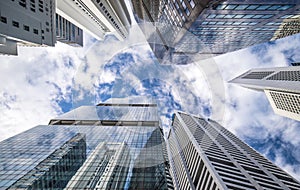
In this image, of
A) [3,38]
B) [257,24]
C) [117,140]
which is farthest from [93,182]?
[257,24]

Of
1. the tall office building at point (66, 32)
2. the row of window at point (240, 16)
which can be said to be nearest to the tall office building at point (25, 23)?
the row of window at point (240, 16)

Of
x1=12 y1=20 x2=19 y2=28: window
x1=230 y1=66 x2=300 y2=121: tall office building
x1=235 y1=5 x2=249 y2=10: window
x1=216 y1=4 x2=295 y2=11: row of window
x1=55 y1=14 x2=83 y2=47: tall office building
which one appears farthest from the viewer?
x1=230 y1=66 x2=300 y2=121: tall office building

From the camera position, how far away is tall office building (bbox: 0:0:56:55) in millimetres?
18188

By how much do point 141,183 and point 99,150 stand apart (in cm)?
1294

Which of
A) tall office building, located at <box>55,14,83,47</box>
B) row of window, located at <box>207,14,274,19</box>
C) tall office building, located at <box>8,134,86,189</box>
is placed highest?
tall office building, located at <box>55,14,83,47</box>

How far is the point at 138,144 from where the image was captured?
30.7 metres

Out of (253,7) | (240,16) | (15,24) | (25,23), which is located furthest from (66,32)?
(253,7)

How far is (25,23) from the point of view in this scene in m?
21.3

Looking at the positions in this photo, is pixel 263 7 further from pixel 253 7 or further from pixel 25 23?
pixel 25 23

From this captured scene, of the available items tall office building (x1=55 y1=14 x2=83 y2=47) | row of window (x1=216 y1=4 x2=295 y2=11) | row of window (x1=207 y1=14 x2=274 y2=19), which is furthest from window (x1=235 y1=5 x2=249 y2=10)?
tall office building (x1=55 y1=14 x2=83 y2=47)

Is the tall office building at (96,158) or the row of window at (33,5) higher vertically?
the row of window at (33,5)

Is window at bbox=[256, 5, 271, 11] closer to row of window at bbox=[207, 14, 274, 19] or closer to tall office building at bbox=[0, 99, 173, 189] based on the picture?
row of window at bbox=[207, 14, 274, 19]

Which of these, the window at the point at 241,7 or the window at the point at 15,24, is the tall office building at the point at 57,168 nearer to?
the window at the point at 15,24

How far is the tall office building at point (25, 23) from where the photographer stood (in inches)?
716
